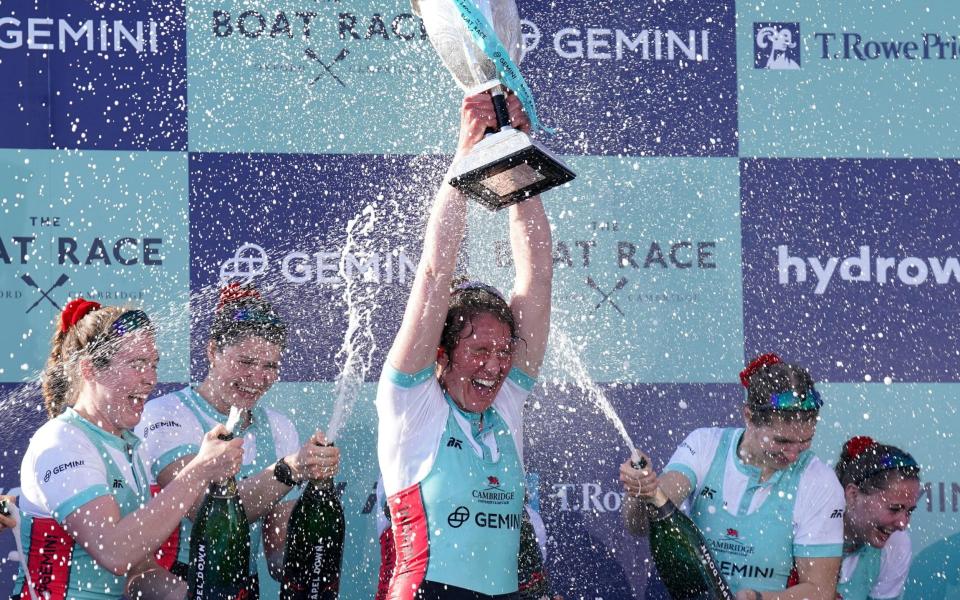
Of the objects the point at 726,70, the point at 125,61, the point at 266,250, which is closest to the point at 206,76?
the point at 125,61

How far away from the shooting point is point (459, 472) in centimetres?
320

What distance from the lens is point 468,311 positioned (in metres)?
3.36

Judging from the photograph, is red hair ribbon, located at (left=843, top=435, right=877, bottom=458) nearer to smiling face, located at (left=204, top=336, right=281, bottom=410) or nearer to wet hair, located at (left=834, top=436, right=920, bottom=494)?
wet hair, located at (left=834, top=436, right=920, bottom=494)

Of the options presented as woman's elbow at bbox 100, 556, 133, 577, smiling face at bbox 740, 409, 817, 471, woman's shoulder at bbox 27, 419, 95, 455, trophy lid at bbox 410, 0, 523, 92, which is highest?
trophy lid at bbox 410, 0, 523, 92

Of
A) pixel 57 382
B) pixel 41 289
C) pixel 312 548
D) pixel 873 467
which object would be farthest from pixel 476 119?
pixel 41 289

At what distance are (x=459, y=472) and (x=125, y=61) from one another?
92.8 inches

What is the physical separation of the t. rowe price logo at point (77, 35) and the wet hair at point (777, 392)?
8.17 ft

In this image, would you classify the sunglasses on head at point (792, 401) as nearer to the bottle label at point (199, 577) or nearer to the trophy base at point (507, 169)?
the trophy base at point (507, 169)

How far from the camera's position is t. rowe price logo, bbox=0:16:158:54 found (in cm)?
467

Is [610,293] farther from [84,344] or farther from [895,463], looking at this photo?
[84,344]

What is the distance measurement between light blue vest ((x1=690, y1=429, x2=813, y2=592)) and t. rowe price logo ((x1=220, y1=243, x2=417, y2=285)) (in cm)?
146

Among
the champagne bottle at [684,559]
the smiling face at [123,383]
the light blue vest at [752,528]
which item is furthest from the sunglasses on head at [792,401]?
the smiling face at [123,383]

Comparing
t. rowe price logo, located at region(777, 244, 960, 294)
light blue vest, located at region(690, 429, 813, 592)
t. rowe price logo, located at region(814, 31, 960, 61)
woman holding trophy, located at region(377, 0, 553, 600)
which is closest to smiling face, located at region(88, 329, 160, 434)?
woman holding trophy, located at region(377, 0, 553, 600)

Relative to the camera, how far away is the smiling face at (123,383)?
3611 millimetres
